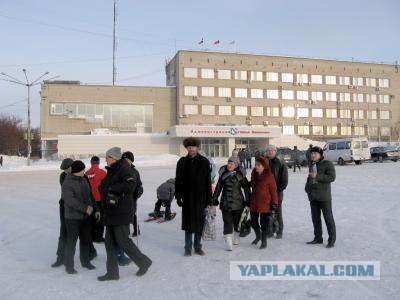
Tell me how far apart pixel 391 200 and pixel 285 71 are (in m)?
61.1

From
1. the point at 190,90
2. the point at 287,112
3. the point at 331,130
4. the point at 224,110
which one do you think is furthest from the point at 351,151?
the point at 331,130

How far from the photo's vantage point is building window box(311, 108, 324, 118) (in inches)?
2849

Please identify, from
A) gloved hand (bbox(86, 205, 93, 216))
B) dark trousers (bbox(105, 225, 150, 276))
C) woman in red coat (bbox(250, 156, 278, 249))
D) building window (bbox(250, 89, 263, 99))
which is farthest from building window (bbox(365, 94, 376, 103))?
dark trousers (bbox(105, 225, 150, 276))

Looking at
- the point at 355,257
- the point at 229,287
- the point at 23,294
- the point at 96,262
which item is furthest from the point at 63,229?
the point at 355,257

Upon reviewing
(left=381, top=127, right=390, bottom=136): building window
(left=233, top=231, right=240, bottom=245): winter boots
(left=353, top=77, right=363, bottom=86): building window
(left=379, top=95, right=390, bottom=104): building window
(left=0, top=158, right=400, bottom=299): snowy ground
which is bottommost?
(left=0, top=158, right=400, bottom=299): snowy ground

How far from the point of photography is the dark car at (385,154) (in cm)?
3497

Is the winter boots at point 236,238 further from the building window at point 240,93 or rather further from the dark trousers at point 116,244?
the building window at point 240,93

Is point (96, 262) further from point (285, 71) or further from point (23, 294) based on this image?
point (285, 71)

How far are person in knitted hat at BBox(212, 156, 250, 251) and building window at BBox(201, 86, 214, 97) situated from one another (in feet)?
200

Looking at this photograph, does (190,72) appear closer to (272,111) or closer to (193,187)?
(272,111)

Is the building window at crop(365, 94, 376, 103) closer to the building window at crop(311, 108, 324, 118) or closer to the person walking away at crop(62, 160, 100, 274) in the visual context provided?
the building window at crop(311, 108, 324, 118)

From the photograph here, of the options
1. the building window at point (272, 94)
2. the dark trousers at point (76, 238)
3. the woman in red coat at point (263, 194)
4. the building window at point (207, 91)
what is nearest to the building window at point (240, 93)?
the building window at point (207, 91)

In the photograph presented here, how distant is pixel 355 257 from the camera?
251 inches

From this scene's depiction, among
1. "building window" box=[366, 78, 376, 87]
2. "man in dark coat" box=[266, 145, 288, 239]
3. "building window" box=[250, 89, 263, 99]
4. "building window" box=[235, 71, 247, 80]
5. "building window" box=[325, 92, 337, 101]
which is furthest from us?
"building window" box=[366, 78, 376, 87]
